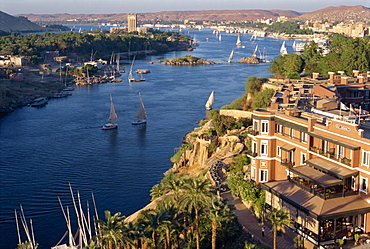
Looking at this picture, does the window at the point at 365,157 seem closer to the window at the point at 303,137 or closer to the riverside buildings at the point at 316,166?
the riverside buildings at the point at 316,166

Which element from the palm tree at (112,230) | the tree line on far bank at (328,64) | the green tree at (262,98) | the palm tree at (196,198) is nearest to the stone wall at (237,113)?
the green tree at (262,98)

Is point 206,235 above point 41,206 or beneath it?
above

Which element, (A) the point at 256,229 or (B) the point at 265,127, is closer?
(A) the point at 256,229

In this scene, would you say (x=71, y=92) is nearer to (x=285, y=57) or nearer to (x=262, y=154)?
(x=285, y=57)

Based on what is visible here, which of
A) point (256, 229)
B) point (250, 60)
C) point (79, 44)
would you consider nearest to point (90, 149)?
point (256, 229)

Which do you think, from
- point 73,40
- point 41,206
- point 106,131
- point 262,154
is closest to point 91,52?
point 73,40

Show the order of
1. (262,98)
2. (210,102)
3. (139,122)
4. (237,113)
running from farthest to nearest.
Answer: (210,102) → (139,122) → (237,113) → (262,98)

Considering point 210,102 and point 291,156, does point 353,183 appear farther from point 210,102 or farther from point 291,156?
point 210,102
